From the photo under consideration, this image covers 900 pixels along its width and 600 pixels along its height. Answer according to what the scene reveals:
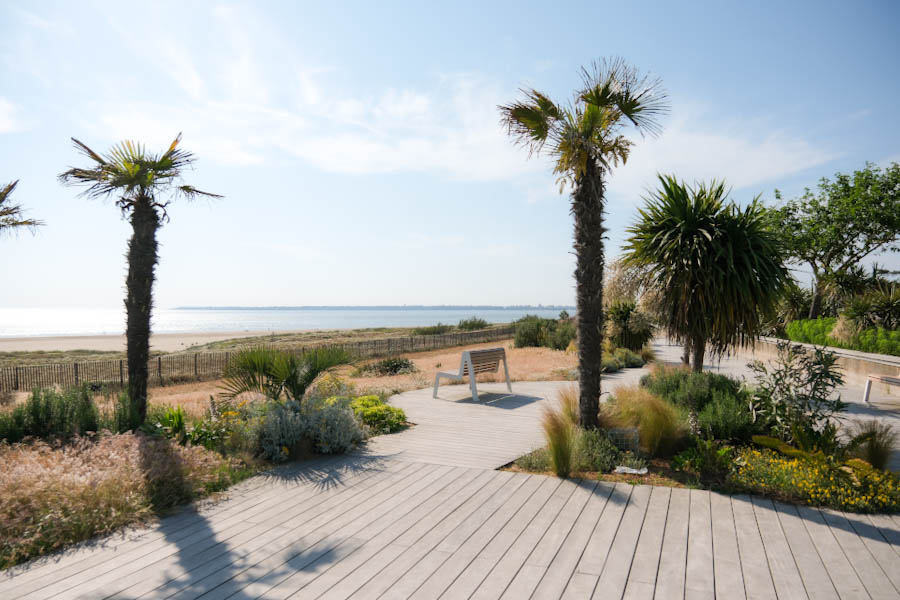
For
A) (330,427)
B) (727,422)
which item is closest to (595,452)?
(727,422)

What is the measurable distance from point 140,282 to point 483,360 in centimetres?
634

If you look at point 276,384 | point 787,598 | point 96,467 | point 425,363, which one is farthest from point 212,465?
point 425,363

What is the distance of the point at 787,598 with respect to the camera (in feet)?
9.55

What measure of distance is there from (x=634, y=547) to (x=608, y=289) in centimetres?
1126

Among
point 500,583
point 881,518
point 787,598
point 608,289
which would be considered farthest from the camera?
point 608,289

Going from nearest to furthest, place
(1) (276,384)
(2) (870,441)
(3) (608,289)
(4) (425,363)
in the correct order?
(2) (870,441), (1) (276,384), (3) (608,289), (4) (425,363)

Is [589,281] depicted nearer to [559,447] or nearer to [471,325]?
[559,447]

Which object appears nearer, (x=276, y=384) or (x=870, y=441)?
(x=870, y=441)

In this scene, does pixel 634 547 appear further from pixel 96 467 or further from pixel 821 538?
pixel 96 467

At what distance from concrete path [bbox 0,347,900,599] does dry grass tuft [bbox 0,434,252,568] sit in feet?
0.81

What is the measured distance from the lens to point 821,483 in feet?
14.6

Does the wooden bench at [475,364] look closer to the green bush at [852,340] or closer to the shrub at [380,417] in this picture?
the shrub at [380,417]

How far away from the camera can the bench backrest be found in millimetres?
10266

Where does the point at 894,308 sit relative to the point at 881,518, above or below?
above
